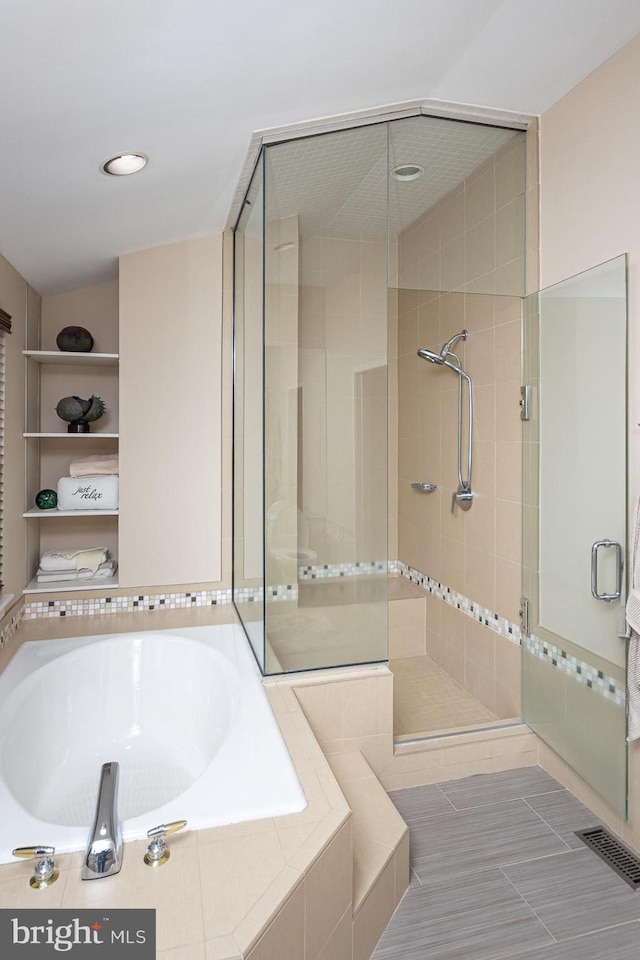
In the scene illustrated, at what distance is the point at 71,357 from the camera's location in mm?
Answer: 3031

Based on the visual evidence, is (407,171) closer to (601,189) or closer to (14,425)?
(601,189)

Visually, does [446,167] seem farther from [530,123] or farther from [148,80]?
[148,80]

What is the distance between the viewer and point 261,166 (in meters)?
2.35

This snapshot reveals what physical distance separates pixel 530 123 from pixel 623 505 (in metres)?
1.66

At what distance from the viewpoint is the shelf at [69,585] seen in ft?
9.89

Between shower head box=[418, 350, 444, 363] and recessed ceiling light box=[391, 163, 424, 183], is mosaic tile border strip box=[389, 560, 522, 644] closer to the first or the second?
shower head box=[418, 350, 444, 363]

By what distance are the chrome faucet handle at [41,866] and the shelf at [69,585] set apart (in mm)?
1796

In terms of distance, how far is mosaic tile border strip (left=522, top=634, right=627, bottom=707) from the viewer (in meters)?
2.15

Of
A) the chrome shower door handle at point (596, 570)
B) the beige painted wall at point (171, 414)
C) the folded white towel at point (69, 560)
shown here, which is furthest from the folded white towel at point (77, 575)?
the chrome shower door handle at point (596, 570)

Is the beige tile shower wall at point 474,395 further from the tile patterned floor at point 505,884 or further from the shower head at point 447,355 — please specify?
the tile patterned floor at point 505,884

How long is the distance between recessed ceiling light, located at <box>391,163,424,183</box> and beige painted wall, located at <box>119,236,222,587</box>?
3.56 ft

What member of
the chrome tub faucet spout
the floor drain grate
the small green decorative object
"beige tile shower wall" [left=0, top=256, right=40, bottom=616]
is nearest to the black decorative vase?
"beige tile shower wall" [left=0, top=256, right=40, bottom=616]

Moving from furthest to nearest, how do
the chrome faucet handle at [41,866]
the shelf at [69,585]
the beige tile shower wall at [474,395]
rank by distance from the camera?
the shelf at [69,585], the beige tile shower wall at [474,395], the chrome faucet handle at [41,866]

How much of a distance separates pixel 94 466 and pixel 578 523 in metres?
2.26
